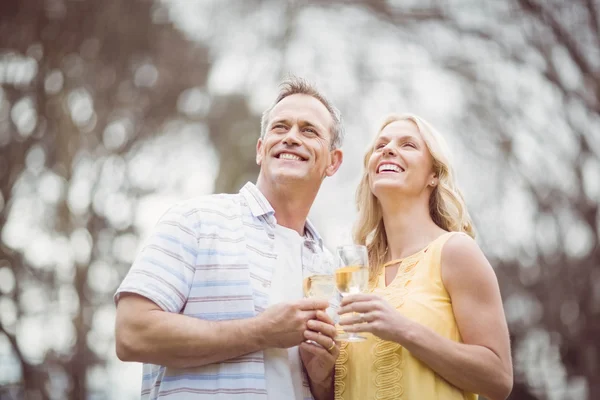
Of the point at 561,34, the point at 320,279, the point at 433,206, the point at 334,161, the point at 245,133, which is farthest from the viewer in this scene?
the point at 245,133

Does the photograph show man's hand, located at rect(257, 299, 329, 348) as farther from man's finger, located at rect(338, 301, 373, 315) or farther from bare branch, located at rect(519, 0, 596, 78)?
bare branch, located at rect(519, 0, 596, 78)

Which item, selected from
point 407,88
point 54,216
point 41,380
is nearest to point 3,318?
point 41,380

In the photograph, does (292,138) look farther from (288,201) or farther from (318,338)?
A: (318,338)

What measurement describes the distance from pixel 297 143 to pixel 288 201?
0.23 metres

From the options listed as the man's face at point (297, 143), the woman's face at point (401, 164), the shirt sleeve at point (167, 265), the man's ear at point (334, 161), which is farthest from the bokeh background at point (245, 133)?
the shirt sleeve at point (167, 265)

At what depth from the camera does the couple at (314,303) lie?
2.19 m

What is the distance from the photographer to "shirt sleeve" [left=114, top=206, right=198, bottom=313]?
228 cm

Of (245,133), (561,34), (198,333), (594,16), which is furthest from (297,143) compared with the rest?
(245,133)

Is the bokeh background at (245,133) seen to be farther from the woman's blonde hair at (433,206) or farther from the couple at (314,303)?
the couple at (314,303)

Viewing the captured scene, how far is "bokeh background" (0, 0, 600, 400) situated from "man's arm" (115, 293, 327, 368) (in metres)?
3.20

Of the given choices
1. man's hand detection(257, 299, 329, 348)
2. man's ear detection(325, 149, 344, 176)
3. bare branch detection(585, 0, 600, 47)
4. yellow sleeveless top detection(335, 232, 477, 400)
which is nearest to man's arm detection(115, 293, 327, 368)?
man's hand detection(257, 299, 329, 348)

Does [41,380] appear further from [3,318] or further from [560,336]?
[560,336]

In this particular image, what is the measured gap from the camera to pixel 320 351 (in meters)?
2.26

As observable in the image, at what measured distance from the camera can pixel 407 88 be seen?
763cm
